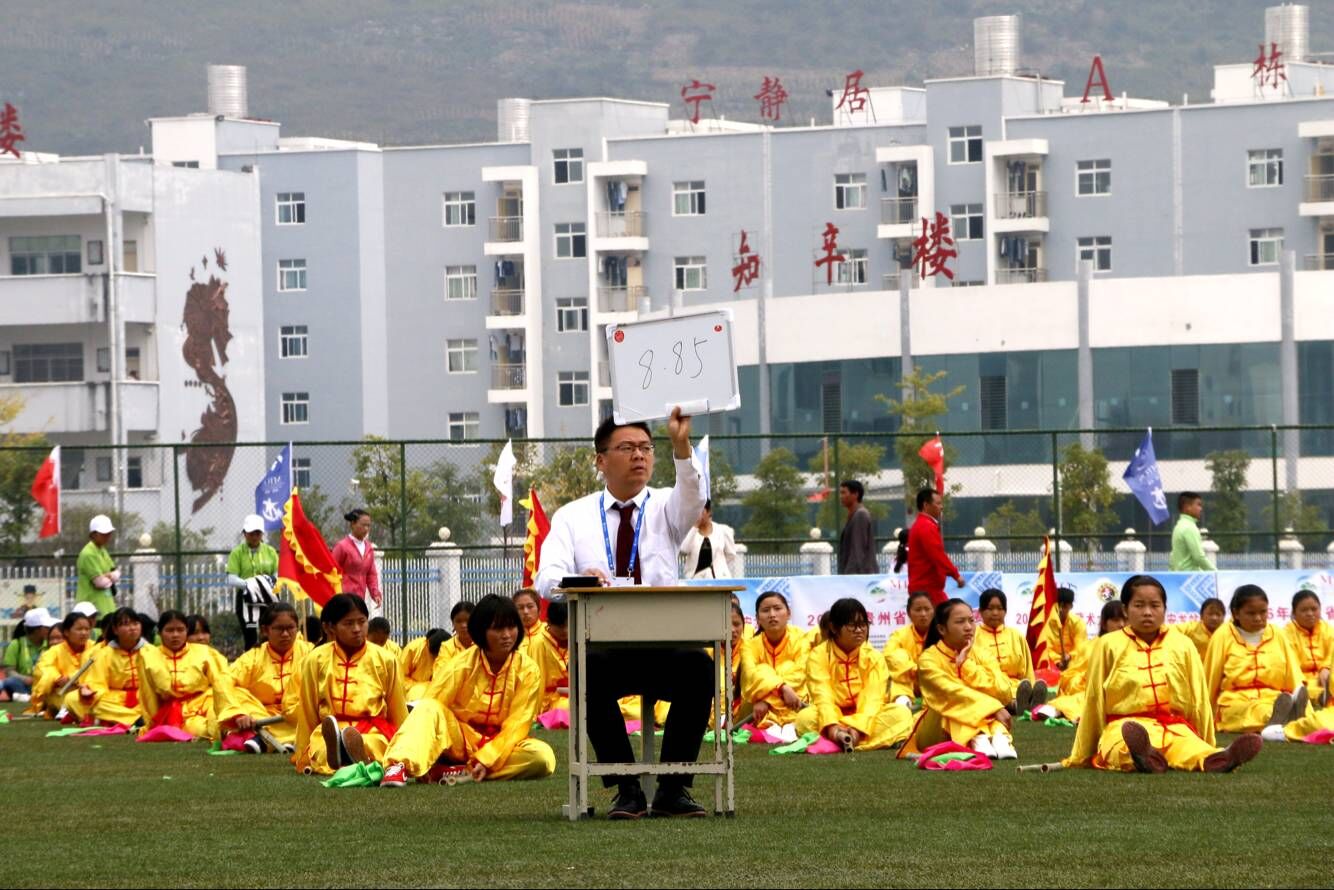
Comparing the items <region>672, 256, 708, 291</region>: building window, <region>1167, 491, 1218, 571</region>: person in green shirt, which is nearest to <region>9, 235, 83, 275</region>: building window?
<region>672, 256, 708, 291</region>: building window

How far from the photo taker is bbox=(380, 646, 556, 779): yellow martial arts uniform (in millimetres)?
11445

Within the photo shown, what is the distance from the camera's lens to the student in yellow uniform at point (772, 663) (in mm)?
15344

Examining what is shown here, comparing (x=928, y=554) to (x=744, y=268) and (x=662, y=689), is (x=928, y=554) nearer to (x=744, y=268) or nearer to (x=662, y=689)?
(x=662, y=689)

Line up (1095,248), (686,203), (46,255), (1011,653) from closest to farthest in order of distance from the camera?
1. (1011,653)
2. (46,255)
3. (1095,248)
4. (686,203)

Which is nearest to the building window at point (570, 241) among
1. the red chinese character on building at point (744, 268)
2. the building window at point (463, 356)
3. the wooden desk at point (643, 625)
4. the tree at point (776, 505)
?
the building window at point (463, 356)

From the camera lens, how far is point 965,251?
2618 inches

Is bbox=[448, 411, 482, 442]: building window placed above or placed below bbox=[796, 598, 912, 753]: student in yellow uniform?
above

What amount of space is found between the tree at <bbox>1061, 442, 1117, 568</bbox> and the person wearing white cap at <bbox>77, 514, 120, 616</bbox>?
11.8 metres

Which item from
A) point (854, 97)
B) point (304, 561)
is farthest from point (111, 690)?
point (854, 97)

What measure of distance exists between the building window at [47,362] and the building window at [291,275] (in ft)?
39.6

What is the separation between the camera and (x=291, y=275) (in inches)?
2891

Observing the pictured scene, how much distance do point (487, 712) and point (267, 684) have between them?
3482mm

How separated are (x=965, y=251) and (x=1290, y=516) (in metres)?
38.3

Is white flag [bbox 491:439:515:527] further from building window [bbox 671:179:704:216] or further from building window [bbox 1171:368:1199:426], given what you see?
building window [bbox 671:179:704:216]
